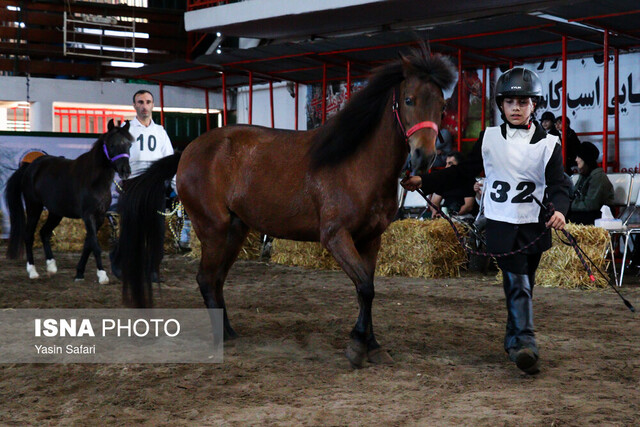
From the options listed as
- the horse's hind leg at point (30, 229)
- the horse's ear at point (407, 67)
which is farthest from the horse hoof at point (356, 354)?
the horse's hind leg at point (30, 229)

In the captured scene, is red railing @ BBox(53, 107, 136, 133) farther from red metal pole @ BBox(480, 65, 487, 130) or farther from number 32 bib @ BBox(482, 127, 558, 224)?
number 32 bib @ BBox(482, 127, 558, 224)

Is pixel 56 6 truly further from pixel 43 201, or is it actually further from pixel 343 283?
pixel 343 283

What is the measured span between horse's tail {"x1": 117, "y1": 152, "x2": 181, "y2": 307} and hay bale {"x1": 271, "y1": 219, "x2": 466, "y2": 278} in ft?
12.5

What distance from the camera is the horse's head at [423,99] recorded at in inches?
142

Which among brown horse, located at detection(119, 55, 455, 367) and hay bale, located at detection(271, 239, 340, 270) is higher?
brown horse, located at detection(119, 55, 455, 367)

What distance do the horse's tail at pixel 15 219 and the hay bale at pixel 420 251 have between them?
13.1ft

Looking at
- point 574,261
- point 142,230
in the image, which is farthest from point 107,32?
point 142,230

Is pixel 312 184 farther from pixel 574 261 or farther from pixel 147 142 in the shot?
pixel 574 261

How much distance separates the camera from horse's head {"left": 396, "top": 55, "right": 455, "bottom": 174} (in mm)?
3615

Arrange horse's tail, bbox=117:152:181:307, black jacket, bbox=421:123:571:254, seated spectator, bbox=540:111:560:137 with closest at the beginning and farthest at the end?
black jacket, bbox=421:123:571:254, horse's tail, bbox=117:152:181:307, seated spectator, bbox=540:111:560:137

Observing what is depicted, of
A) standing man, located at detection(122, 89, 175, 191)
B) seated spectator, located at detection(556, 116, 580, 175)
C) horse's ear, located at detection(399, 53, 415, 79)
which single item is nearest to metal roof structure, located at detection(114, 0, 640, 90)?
seated spectator, located at detection(556, 116, 580, 175)

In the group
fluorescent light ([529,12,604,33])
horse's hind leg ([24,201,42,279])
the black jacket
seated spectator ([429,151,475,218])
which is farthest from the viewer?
seated spectator ([429,151,475,218])

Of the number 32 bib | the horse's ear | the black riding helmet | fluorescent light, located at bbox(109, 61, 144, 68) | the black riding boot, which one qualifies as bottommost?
the black riding boot

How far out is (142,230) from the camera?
476 centimetres
